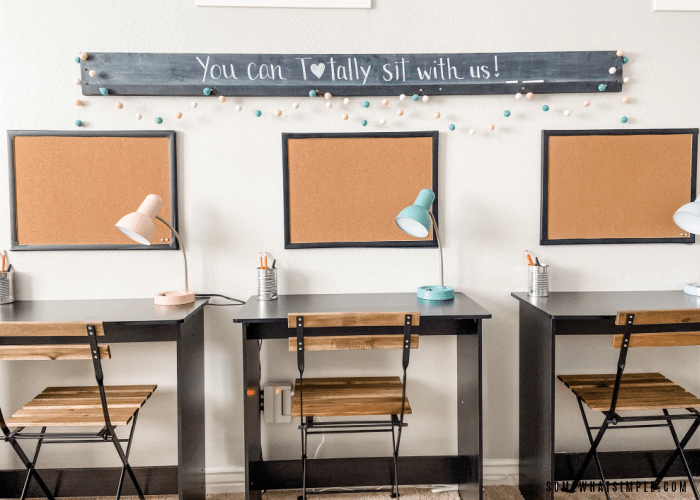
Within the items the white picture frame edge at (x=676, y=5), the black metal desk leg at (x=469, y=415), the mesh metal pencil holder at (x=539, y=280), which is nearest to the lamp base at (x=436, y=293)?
the black metal desk leg at (x=469, y=415)

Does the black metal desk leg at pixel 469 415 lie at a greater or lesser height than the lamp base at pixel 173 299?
lesser

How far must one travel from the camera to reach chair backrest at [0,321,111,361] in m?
1.73

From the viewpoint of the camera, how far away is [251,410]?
2.06m

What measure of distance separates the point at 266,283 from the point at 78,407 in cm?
94

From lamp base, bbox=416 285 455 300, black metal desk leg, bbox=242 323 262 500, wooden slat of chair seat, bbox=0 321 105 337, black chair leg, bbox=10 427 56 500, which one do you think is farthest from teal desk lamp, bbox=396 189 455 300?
black chair leg, bbox=10 427 56 500

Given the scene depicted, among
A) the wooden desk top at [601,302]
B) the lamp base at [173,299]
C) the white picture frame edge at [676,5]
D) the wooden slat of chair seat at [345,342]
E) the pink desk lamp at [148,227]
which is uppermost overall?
the white picture frame edge at [676,5]

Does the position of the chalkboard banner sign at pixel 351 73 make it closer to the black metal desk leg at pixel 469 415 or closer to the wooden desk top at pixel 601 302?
the wooden desk top at pixel 601 302

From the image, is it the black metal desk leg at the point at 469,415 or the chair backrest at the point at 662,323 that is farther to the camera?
the black metal desk leg at the point at 469,415

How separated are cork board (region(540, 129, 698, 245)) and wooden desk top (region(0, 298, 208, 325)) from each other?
184 cm

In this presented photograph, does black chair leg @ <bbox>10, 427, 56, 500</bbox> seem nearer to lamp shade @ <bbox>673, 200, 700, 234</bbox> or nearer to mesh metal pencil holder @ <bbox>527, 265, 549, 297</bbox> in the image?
mesh metal pencil holder @ <bbox>527, 265, 549, 297</bbox>

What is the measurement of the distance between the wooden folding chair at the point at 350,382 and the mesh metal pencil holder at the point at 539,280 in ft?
2.62

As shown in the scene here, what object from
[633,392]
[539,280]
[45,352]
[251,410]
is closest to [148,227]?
[45,352]

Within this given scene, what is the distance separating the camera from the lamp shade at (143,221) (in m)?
2.03

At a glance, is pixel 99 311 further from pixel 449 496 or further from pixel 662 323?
pixel 662 323
